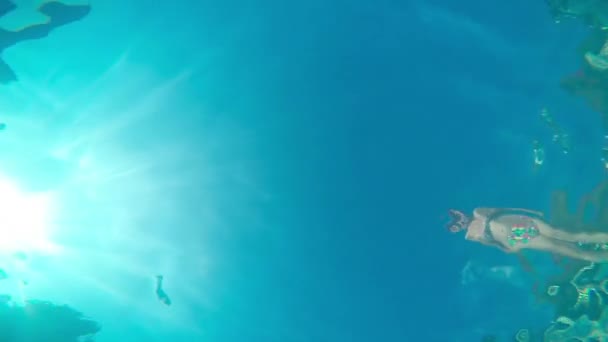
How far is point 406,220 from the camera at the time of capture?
1000 cm

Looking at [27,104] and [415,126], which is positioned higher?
[27,104]

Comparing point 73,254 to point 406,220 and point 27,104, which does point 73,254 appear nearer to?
point 27,104

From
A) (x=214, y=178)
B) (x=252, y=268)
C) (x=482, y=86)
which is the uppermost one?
(x=482, y=86)

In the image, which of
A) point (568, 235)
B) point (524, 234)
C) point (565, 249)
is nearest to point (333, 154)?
point (524, 234)

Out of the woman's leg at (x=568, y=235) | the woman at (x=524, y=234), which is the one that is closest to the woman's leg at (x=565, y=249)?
the woman at (x=524, y=234)

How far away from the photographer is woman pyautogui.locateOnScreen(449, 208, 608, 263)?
32.1ft

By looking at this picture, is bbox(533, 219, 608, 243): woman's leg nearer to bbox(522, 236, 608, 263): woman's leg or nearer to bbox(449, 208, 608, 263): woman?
bbox(449, 208, 608, 263): woman

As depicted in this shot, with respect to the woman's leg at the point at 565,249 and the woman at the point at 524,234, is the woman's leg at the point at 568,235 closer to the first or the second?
the woman at the point at 524,234

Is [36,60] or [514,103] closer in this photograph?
[514,103]

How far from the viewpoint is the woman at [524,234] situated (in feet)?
32.1

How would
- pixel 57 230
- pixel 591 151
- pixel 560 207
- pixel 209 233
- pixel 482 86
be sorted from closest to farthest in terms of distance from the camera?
pixel 482 86 < pixel 591 151 < pixel 560 207 < pixel 209 233 < pixel 57 230

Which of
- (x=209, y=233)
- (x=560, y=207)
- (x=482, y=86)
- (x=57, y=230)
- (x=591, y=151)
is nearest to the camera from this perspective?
(x=482, y=86)

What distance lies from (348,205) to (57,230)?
30.6 feet

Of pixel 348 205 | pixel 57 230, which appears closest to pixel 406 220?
pixel 348 205
